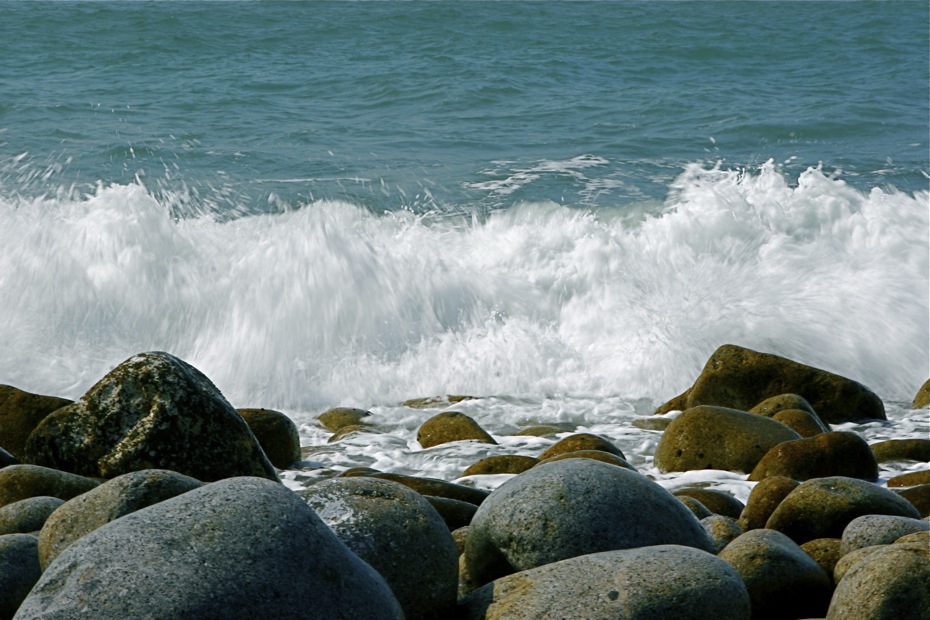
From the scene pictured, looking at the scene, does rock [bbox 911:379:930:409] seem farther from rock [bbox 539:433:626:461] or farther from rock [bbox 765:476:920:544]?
rock [bbox 765:476:920:544]

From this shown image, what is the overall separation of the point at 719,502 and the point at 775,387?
2.20 meters

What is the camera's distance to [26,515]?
3.96 metres

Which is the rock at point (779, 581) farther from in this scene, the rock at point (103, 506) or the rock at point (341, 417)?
the rock at point (341, 417)

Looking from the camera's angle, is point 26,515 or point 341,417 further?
point 341,417

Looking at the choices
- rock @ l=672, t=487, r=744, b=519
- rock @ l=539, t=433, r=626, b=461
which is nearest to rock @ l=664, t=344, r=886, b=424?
rock @ l=539, t=433, r=626, b=461

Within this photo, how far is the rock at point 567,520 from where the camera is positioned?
11.4 feet

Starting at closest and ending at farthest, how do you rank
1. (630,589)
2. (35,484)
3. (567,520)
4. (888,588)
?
(630,589) → (888,588) → (567,520) → (35,484)

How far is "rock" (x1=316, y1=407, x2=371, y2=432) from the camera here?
702cm

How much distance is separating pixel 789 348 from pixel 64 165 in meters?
7.61

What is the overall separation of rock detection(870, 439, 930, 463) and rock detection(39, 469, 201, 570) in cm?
396

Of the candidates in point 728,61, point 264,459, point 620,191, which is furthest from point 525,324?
point 728,61

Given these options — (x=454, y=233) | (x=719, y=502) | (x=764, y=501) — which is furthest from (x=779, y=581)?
(x=454, y=233)

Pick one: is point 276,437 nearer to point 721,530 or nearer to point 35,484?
point 35,484

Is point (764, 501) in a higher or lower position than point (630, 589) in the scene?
lower
